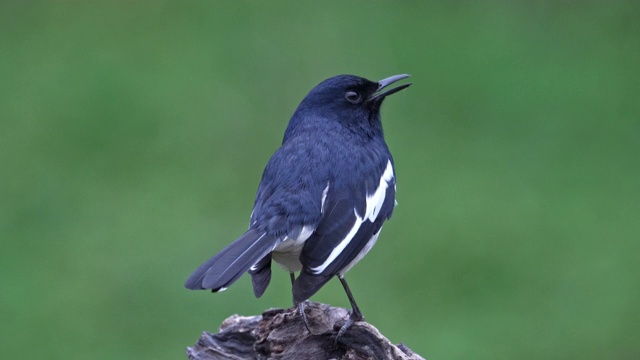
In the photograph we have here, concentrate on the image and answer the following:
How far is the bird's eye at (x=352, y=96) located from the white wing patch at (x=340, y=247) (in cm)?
92

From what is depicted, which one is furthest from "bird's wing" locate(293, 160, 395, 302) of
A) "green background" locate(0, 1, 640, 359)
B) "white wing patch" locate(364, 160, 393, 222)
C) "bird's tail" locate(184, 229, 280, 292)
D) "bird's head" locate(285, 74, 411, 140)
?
"green background" locate(0, 1, 640, 359)

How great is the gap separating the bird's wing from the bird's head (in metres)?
0.45

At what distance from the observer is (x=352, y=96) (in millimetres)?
6938

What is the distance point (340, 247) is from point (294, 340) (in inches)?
18.6

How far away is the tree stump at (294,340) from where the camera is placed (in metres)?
5.84

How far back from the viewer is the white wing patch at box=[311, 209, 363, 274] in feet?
19.0

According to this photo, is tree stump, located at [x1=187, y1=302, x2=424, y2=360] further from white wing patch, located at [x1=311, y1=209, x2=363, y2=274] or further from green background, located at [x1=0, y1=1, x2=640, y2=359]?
green background, located at [x1=0, y1=1, x2=640, y2=359]

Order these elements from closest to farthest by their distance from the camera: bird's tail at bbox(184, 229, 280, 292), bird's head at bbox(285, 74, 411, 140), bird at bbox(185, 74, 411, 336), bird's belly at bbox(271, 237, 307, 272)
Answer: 1. bird's tail at bbox(184, 229, 280, 292)
2. bird at bbox(185, 74, 411, 336)
3. bird's belly at bbox(271, 237, 307, 272)
4. bird's head at bbox(285, 74, 411, 140)

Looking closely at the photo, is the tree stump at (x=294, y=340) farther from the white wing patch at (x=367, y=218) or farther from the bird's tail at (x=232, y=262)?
the bird's tail at (x=232, y=262)

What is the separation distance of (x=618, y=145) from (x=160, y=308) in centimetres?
489

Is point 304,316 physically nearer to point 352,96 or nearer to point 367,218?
point 367,218

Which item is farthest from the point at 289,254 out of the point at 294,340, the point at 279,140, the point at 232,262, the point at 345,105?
the point at 279,140

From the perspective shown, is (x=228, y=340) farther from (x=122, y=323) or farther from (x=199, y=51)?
(x=199, y=51)

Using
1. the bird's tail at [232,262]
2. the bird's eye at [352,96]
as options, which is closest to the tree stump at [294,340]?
the bird's tail at [232,262]
